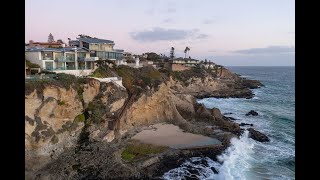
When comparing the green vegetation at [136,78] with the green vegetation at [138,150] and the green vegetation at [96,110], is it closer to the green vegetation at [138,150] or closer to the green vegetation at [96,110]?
the green vegetation at [96,110]

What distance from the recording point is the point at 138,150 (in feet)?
80.2

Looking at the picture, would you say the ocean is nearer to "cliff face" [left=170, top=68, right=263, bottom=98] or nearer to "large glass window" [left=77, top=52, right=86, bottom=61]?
"large glass window" [left=77, top=52, right=86, bottom=61]

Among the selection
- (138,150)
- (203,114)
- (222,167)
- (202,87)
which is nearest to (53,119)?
(138,150)

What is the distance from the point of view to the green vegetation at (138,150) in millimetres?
23400

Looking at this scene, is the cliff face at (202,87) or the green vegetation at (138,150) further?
the cliff face at (202,87)

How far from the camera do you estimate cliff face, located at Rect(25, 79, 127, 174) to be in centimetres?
1953

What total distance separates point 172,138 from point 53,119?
1076 cm

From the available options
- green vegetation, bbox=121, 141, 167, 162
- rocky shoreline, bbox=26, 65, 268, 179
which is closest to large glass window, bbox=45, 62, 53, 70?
rocky shoreline, bbox=26, 65, 268, 179

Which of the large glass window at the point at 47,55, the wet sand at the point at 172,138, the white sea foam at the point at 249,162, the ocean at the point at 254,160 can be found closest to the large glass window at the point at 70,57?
the large glass window at the point at 47,55

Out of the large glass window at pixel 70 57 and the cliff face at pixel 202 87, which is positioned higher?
the large glass window at pixel 70 57

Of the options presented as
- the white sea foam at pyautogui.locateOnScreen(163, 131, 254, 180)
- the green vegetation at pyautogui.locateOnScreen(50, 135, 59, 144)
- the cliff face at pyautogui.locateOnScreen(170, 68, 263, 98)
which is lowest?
the white sea foam at pyautogui.locateOnScreen(163, 131, 254, 180)

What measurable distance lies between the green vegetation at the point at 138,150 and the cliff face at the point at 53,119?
3626 mm
